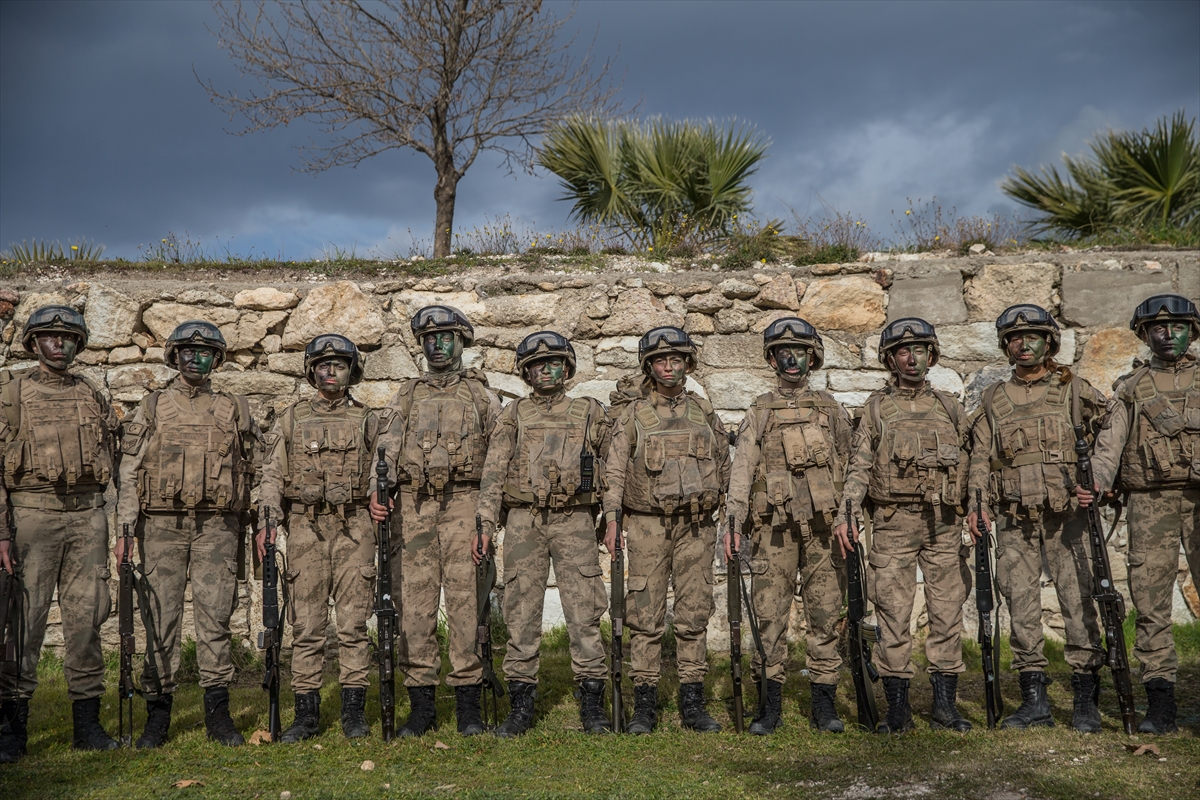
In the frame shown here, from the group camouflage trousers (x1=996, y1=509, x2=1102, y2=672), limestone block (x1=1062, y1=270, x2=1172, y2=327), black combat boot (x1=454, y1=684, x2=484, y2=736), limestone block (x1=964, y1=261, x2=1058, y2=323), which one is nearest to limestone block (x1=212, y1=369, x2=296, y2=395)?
black combat boot (x1=454, y1=684, x2=484, y2=736)

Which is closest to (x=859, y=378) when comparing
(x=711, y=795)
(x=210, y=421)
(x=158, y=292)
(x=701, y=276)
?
(x=701, y=276)

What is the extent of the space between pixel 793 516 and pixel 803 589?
1.59 feet

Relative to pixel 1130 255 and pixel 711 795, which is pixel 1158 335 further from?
pixel 711 795

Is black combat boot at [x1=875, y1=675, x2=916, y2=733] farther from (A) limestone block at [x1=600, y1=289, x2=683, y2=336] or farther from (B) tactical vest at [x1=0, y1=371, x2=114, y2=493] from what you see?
(B) tactical vest at [x1=0, y1=371, x2=114, y2=493]

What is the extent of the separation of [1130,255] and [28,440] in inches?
319

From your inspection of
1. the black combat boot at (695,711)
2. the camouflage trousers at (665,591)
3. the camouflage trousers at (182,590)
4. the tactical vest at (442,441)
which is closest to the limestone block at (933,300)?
the camouflage trousers at (665,591)

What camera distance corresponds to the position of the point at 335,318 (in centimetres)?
791

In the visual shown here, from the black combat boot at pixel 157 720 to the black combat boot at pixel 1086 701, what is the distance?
16.9 feet

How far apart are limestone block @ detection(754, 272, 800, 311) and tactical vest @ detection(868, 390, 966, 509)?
90.6 inches

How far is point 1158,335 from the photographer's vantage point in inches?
222

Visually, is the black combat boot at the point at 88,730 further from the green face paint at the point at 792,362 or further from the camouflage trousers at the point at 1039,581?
the camouflage trousers at the point at 1039,581

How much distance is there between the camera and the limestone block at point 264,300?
7938mm

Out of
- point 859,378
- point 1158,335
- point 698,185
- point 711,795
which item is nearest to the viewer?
point 711,795

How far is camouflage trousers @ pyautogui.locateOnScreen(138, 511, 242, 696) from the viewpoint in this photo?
554 centimetres
